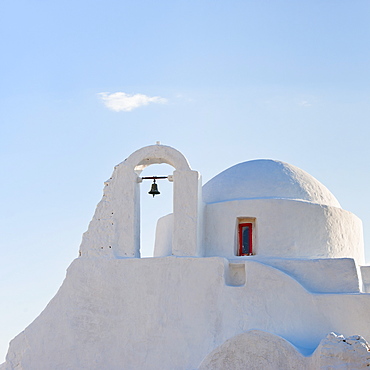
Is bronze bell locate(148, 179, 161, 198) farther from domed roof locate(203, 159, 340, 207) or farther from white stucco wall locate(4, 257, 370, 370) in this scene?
white stucco wall locate(4, 257, 370, 370)

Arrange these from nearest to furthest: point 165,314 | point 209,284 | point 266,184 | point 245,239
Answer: point 209,284 < point 165,314 < point 266,184 < point 245,239

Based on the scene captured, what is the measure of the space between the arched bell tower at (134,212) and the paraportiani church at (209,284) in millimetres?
24

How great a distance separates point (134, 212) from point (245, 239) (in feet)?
9.96

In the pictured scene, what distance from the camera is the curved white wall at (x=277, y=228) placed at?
16.8 metres

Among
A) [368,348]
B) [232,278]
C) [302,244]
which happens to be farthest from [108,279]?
[368,348]

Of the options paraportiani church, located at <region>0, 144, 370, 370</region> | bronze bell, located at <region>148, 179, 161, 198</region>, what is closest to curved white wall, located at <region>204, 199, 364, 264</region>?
paraportiani church, located at <region>0, 144, 370, 370</region>

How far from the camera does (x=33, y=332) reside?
16312 millimetres

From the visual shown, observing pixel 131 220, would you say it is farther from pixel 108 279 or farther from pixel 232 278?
pixel 232 278

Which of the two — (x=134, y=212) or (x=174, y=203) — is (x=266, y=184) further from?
(x=134, y=212)

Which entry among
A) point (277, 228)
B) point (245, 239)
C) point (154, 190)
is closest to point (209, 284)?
point (277, 228)

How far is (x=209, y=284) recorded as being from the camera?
15344 millimetres

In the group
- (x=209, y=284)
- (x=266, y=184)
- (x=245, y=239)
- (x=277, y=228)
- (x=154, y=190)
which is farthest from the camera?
(x=245, y=239)

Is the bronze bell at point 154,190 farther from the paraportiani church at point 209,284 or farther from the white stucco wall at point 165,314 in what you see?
the white stucco wall at point 165,314

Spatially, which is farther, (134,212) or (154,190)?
(154,190)
